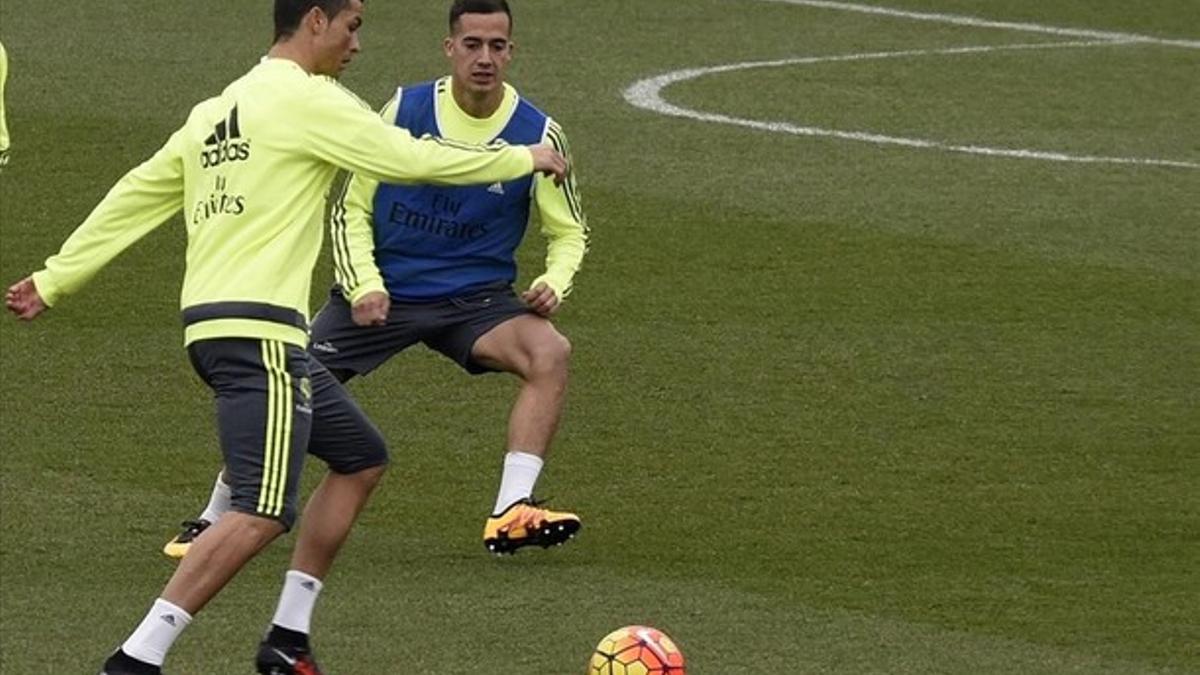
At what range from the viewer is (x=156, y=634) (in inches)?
360

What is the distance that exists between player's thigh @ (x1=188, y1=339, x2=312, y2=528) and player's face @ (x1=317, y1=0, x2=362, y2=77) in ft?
2.90

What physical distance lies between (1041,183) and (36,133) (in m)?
5.99

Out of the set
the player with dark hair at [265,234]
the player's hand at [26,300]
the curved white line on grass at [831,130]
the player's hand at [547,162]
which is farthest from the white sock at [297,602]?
the curved white line on grass at [831,130]

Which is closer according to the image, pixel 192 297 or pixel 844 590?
pixel 192 297

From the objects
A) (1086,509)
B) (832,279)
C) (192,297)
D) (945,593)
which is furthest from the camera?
(832,279)

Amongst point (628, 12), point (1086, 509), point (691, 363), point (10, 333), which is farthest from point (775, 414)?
point (628, 12)

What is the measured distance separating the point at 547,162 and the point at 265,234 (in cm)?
86

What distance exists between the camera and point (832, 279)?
52.9 ft

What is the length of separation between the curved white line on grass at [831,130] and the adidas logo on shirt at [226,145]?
10290 millimetres

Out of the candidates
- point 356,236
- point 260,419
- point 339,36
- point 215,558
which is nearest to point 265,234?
point 260,419

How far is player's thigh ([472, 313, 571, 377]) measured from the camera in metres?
11.6

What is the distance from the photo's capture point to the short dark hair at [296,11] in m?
9.44

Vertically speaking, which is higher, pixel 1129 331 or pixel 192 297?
pixel 192 297

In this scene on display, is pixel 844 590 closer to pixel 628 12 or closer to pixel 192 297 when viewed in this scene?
pixel 192 297
